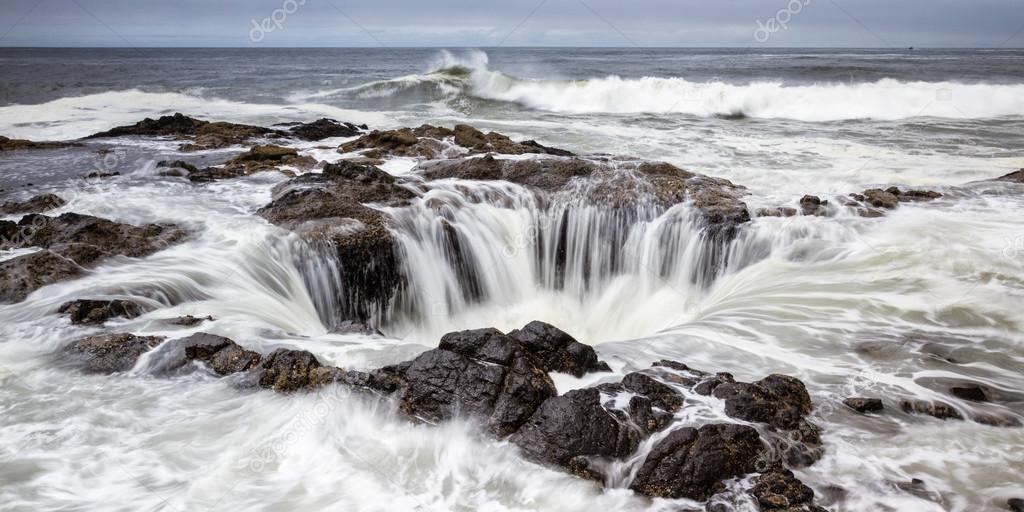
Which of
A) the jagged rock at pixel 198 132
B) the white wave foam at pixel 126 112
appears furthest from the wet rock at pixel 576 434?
the white wave foam at pixel 126 112

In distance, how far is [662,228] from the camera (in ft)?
28.7

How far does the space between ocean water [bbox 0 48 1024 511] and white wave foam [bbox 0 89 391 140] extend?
294 inches

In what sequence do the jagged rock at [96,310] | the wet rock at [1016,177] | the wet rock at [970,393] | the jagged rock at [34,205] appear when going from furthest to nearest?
the wet rock at [1016,177], the jagged rock at [34,205], the jagged rock at [96,310], the wet rock at [970,393]

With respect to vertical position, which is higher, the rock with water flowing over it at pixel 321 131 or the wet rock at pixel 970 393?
the rock with water flowing over it at pixel 321 131

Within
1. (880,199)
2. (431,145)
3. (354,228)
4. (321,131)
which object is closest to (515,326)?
(354,228)

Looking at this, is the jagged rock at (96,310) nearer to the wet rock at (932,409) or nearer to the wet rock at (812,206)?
the wet rock at (932,409)

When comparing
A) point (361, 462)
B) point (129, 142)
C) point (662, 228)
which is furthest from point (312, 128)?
point (361, 462)

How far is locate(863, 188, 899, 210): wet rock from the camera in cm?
914

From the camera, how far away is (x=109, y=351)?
17.1ft

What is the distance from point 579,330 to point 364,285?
2.87m

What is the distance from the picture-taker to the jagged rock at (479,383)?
4297 millimetres

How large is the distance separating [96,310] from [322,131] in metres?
11.1

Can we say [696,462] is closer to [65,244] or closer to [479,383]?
[479,383]

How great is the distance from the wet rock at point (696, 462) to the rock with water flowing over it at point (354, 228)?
479 centimetres
